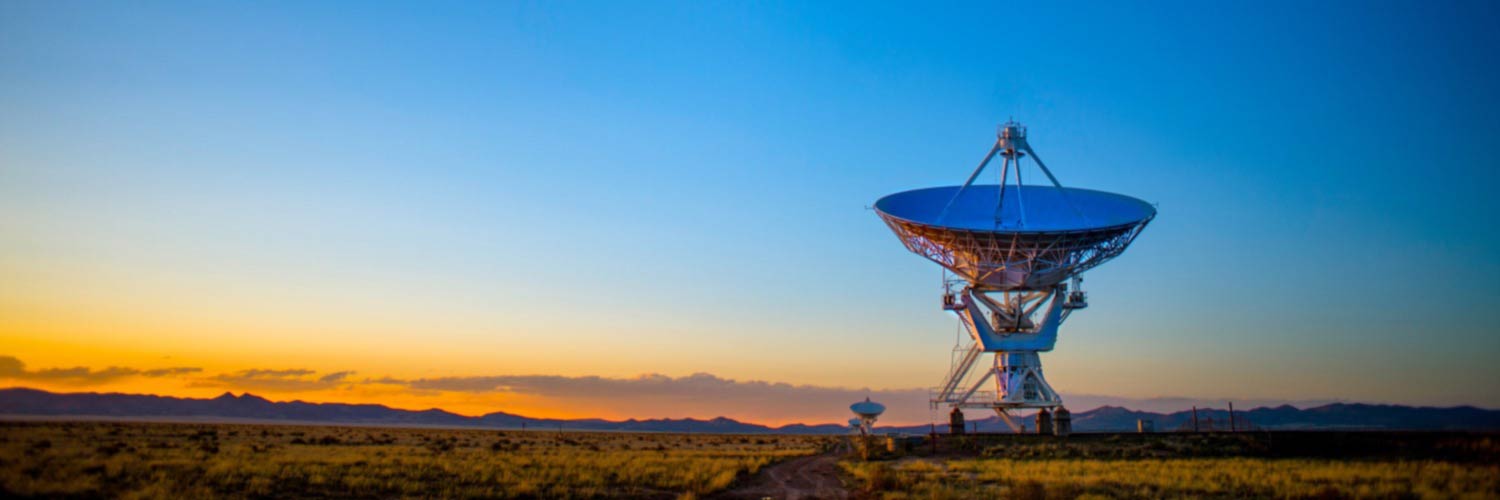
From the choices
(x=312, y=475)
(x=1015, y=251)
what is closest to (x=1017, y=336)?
(x=1015, y=251)

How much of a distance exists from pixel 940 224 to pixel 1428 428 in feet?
61.8

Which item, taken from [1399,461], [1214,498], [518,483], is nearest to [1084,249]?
[1399,461]

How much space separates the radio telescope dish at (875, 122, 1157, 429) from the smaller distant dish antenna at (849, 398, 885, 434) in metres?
4.51

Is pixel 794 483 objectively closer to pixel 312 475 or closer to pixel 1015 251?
pixel 312 475

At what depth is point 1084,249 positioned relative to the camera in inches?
1599

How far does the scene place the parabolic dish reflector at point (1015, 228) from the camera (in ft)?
132

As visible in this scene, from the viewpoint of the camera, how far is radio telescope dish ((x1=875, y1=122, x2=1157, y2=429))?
40562 millimetres

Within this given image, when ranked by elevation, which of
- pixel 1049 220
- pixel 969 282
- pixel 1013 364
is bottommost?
pixel 1013 364

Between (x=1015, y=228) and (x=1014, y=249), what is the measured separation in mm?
1204

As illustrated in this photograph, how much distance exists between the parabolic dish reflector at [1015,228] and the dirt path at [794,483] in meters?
12.2

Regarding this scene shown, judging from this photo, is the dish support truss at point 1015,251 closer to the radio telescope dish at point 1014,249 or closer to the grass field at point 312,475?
the radio telescope dish at point 1014,249

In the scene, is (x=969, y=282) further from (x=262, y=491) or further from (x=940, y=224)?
(x=262, y=491)

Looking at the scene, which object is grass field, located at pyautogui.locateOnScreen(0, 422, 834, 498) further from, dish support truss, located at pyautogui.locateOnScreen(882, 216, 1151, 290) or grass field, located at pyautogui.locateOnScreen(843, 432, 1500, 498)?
dish support truss, located at pyautogui.locateOnScreen(882, 216, 1151, 290)

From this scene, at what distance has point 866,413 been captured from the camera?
4688 cm
